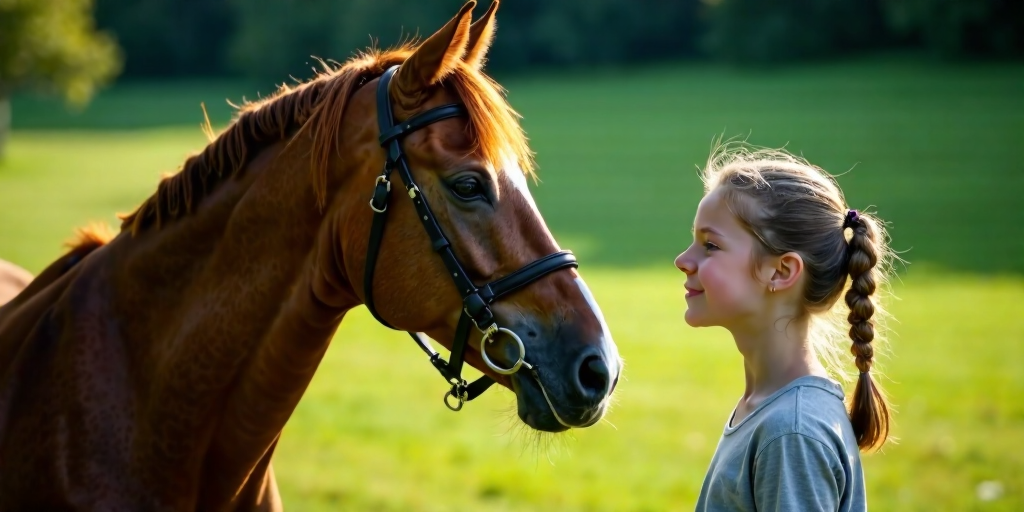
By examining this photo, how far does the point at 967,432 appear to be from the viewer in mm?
7262

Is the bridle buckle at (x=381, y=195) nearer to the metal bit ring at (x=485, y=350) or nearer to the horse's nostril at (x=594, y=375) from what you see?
the metal bit ring at (x=485, y=350)

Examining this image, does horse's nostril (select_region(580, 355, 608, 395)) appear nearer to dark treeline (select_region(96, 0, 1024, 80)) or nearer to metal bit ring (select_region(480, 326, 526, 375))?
metal bit ring (select_region(480, 326, 526, 375))

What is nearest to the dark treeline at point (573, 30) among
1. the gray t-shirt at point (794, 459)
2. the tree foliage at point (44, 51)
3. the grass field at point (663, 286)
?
the grass field at point (663, 286)

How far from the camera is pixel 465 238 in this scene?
2490mm

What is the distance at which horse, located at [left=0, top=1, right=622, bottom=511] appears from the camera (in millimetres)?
2469

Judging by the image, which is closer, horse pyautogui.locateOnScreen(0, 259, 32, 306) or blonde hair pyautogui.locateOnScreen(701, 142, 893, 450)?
blonde hair pyautogui.locateOnScreen(701, 142, 893, 450)

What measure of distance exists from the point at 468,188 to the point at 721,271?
71 centimetres

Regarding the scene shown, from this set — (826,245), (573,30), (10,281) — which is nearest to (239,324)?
(826,245)

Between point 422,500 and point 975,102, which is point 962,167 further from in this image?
point 422,500

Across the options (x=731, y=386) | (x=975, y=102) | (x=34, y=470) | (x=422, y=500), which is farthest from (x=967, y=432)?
(x=975, y=102)

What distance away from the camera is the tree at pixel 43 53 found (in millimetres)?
31906

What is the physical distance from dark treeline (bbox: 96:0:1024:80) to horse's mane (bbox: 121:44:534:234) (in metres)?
38.6

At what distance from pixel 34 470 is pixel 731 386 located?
7.29m

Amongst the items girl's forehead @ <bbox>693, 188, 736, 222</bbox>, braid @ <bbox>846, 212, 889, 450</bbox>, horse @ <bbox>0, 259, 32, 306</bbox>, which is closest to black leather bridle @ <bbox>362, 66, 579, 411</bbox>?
girl's forehead @ <bbox>693, 188, 736, 222</bbox>
